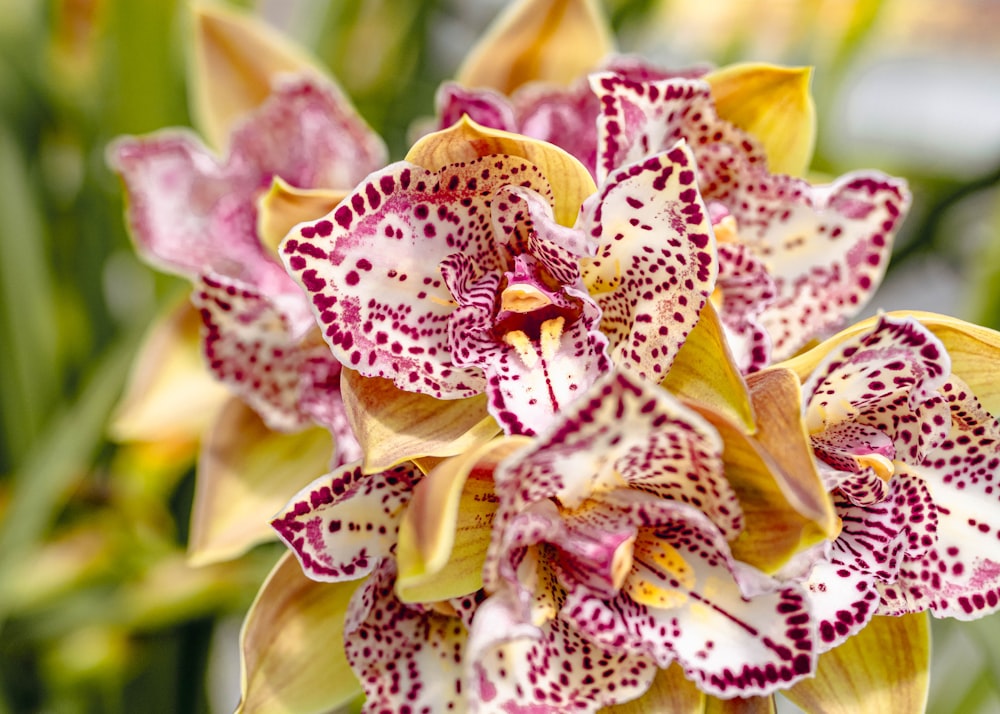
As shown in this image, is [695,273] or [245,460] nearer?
[695,273]

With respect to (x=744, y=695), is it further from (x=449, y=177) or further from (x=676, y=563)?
(x=449, y=177)

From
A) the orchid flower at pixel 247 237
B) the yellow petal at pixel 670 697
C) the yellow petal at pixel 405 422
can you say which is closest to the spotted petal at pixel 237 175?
the orchid flower at pixel 247 237

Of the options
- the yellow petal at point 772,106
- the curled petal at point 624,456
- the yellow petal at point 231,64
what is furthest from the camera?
the yellow petal at point 231,64

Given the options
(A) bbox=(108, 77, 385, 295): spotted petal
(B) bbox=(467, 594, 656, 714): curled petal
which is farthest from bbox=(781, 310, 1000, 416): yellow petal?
(A) bbox=(108, 77, 385, 295): spotted petal

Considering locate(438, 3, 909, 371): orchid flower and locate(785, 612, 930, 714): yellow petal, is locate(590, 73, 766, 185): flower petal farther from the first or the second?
locate(785, 612, 930, 714): yellow petal

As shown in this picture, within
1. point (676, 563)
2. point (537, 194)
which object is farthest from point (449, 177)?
point (676, 563)

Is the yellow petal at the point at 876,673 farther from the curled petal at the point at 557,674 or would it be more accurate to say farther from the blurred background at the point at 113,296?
the blurred background at the point at 113,296

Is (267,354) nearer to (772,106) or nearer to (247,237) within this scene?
(247,237)
